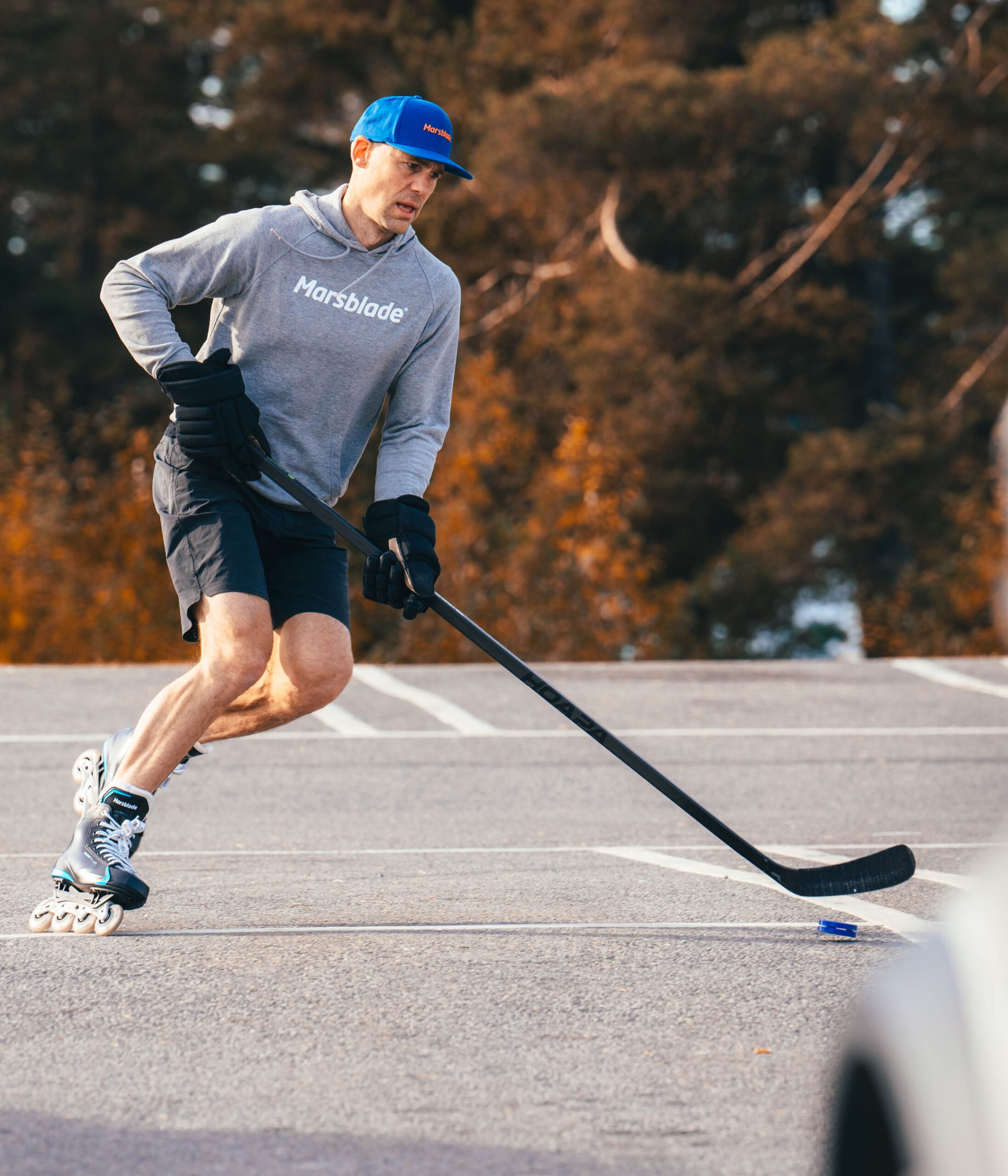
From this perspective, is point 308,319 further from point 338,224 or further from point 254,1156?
point 254,1156

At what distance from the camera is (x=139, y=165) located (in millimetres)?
27188

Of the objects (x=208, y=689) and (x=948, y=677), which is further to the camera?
(x=948, y=677)

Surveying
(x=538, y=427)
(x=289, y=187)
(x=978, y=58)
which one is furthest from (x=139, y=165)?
(x=978, y=58)

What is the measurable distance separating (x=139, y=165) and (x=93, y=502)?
1402 centimetres

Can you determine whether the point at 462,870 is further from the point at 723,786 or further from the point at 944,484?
the point at 944,484

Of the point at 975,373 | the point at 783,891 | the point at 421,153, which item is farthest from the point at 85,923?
the point at 975,373

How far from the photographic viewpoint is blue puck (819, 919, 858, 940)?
4.50m

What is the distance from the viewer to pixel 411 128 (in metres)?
4.61

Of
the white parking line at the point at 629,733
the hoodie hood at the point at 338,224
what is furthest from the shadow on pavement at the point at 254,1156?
the white parking line at the point at 629,733

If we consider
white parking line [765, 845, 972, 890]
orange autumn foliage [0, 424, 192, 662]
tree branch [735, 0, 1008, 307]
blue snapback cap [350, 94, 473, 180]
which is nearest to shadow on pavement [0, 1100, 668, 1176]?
white parking line [765, 845, 972, 890]

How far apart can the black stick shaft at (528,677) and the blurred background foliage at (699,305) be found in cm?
1022

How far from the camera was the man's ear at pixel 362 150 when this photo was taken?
4.73 m

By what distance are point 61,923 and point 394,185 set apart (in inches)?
88.0

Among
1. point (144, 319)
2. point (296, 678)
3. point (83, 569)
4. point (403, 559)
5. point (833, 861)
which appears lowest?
point (83, 569)
